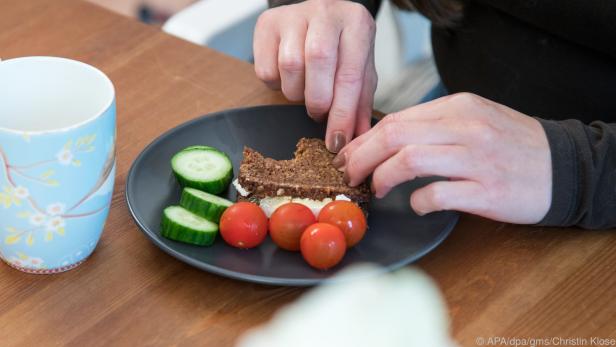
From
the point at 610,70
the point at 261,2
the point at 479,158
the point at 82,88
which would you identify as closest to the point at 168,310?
the point at 82,88

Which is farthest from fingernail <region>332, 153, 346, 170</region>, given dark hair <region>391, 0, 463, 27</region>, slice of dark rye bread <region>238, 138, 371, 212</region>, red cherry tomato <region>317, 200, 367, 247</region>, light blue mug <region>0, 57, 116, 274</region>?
dark hair <region>391, 0, 463, 27</region>

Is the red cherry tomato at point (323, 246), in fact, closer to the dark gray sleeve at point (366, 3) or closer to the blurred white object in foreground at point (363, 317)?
the blurred white object in foreground at point (363, 317)

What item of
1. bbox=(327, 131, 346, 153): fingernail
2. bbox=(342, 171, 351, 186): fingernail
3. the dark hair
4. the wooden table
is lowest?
the wooden table

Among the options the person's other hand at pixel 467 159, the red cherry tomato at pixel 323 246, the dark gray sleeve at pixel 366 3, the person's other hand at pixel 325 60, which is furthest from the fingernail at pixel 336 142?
the dark gray sleeve at pixel 366 3

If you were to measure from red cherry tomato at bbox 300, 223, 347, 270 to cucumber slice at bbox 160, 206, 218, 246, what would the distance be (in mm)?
122

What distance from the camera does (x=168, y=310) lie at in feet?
3.05

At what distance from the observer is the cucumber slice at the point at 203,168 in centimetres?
108

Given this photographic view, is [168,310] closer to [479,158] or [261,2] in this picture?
[479,158]

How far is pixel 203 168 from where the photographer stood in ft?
3.61

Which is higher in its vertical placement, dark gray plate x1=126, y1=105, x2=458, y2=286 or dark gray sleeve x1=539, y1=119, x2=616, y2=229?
dark gray sleeve x1=539, y1=119, x2=616, y2=229

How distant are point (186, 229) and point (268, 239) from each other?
0.39ft

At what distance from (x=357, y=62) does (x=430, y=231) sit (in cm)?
32

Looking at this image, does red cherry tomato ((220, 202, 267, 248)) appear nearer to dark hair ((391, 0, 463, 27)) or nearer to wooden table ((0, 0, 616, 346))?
wooden table ((0, 0, 616, 346))

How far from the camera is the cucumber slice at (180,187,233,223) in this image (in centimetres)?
102
